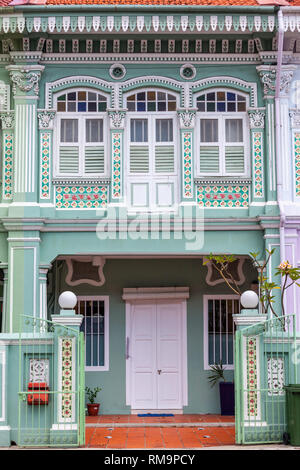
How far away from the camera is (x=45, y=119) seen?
543 inches

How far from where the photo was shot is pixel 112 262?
15117 millimetres

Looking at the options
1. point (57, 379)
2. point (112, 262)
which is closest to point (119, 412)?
point (112, 262)

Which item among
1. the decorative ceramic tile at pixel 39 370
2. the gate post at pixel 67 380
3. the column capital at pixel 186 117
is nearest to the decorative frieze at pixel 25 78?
the column capital at pixel 186 117

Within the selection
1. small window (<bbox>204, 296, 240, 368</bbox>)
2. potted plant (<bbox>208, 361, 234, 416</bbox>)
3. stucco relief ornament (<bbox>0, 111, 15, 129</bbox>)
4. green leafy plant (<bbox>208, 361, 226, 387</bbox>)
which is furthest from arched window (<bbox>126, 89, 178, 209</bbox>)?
potted plant (<bbox>208, 361, 234, 416</bbox>)

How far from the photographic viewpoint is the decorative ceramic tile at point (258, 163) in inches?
543

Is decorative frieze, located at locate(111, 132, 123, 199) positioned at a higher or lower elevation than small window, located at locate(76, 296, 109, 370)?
higher

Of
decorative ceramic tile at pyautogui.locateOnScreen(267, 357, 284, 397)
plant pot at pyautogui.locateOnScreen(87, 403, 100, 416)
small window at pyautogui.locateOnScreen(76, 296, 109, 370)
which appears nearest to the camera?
decorative ceramic tile at pyautogui.locateOnScreen(267, 357, 284, 397)

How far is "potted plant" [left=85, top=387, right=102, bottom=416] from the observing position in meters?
14.3

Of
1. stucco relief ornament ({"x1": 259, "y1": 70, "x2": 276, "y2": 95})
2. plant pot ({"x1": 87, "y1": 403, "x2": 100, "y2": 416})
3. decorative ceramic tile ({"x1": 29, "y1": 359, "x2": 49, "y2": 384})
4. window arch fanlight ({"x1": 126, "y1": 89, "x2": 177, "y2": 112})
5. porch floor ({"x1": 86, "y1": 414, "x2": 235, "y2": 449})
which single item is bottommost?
porch floor ({"x1": 86, "y1": 414, "x2": 235, "y2": 449})

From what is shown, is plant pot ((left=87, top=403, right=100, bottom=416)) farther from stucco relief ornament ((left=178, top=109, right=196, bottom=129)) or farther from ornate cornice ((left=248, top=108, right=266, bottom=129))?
ornate cornice ((left=248, top=108, right=266, bottom=129))

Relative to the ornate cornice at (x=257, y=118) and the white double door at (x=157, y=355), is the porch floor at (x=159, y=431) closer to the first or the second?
the white double door at (x=157, y=355)

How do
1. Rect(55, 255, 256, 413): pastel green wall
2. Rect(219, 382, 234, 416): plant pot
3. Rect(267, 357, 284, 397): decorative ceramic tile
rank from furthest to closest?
Rect(55, 255, 256, 413): pastel green wall, Rect(219, 382, 234, 416): plant pot, Rect(267, 357, 284, 397): decorative ceramic tile

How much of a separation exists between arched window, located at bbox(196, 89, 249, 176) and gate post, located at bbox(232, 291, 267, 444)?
386 centimetres

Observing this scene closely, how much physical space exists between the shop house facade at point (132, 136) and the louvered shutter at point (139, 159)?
0.02 metres
